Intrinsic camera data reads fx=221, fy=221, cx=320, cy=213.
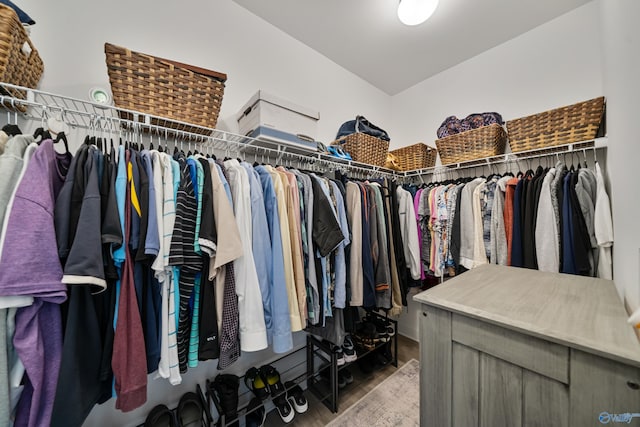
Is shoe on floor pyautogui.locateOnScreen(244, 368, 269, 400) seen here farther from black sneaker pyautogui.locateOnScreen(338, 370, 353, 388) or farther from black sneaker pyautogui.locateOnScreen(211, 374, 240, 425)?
black sneaker pyautogui.locateOnScreen(338, 370, 353, 388)

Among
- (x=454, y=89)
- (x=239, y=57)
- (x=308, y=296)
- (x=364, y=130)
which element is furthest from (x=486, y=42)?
(x=308, y=296)

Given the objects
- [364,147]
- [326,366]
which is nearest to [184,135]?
[364,147]

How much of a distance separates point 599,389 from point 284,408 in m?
1.48

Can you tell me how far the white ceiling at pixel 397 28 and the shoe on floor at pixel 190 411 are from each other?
2.47 meters

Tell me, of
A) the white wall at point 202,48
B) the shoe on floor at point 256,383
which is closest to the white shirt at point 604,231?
the white wall at point 202,48

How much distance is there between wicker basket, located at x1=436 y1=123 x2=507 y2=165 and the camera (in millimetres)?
1673

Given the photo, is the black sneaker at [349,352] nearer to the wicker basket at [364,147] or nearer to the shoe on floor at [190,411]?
the shoe on floor at [190,411]

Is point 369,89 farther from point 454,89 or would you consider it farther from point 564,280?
point 564,280

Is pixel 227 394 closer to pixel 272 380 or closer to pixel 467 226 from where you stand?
pixel 272 380

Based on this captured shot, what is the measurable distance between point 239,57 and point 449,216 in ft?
6.36

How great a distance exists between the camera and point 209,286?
2.79 ft

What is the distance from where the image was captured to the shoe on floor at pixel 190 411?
1154 mm

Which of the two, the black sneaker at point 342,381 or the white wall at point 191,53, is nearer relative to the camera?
the white wall at point 191,53

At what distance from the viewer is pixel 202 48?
1.40 metres
